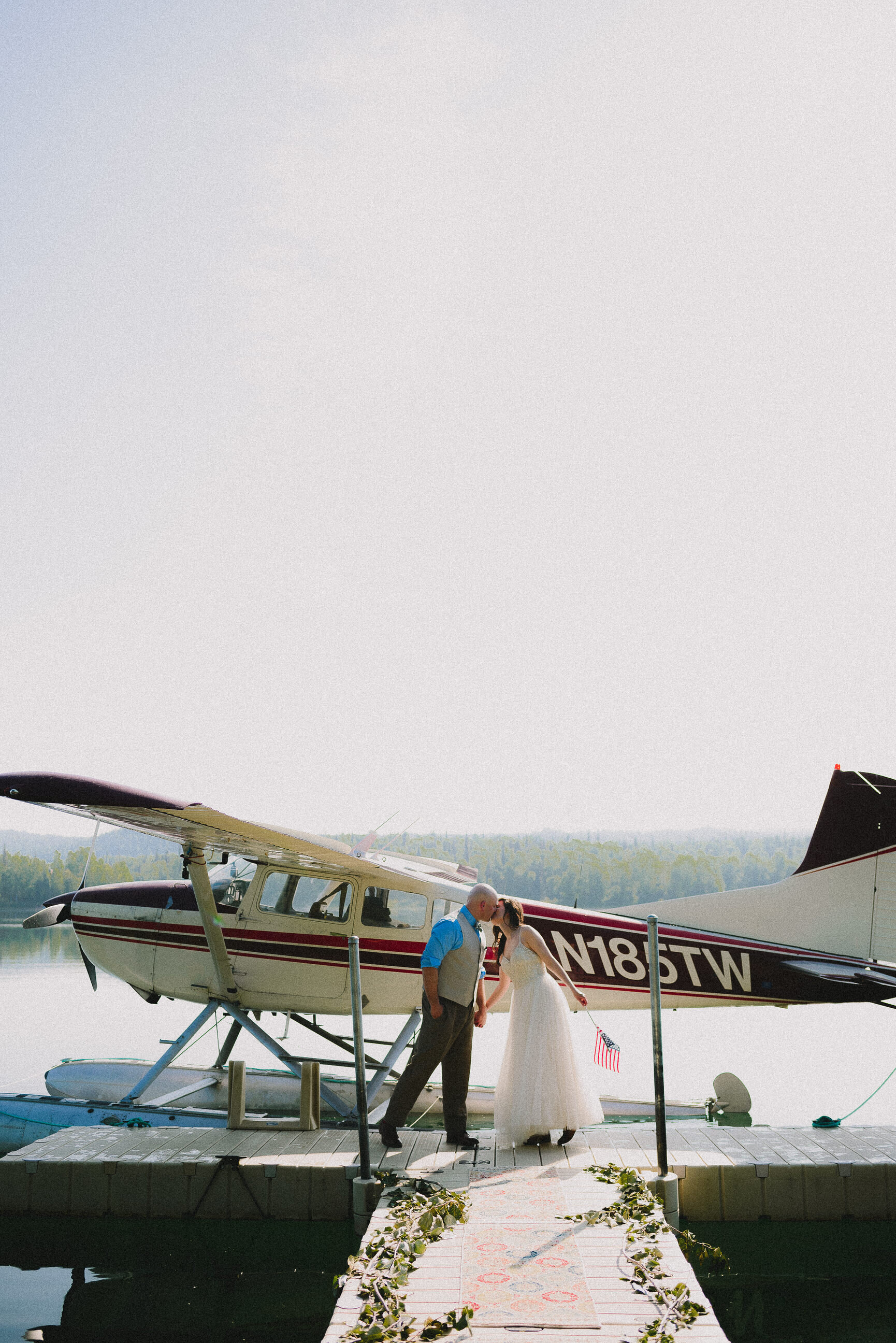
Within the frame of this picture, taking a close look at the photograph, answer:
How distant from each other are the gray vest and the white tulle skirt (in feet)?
0.89

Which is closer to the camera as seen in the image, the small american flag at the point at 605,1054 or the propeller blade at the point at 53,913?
the small american flag at the point at 605,1054

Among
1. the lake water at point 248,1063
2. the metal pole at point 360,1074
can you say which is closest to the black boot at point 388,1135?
the metal pole at point 360,1074

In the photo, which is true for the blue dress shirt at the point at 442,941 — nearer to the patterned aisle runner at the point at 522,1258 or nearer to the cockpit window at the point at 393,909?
the patterned aisle runner at the point at 522,1258

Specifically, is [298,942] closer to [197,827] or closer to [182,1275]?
[197,827]

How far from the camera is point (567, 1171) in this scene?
5.11m

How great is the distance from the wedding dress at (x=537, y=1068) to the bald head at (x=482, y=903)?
1.00 ft

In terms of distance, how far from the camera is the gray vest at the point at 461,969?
5.62 m

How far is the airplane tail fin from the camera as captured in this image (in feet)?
25.6

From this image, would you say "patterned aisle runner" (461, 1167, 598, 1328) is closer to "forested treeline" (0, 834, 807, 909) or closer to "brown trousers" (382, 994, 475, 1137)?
"brown trousers" (382, 994, 475, 1137)

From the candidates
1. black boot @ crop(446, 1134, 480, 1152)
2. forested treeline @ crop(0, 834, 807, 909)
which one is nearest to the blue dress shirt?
black boot @ crop(446, 1134, 480, 1152)

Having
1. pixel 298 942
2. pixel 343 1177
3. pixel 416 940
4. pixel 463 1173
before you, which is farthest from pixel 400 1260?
pixel 298 942

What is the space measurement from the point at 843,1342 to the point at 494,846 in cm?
7308

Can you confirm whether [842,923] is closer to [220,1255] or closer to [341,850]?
[341,850]

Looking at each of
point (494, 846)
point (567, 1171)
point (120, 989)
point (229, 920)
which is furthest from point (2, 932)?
point (567, 1171)
